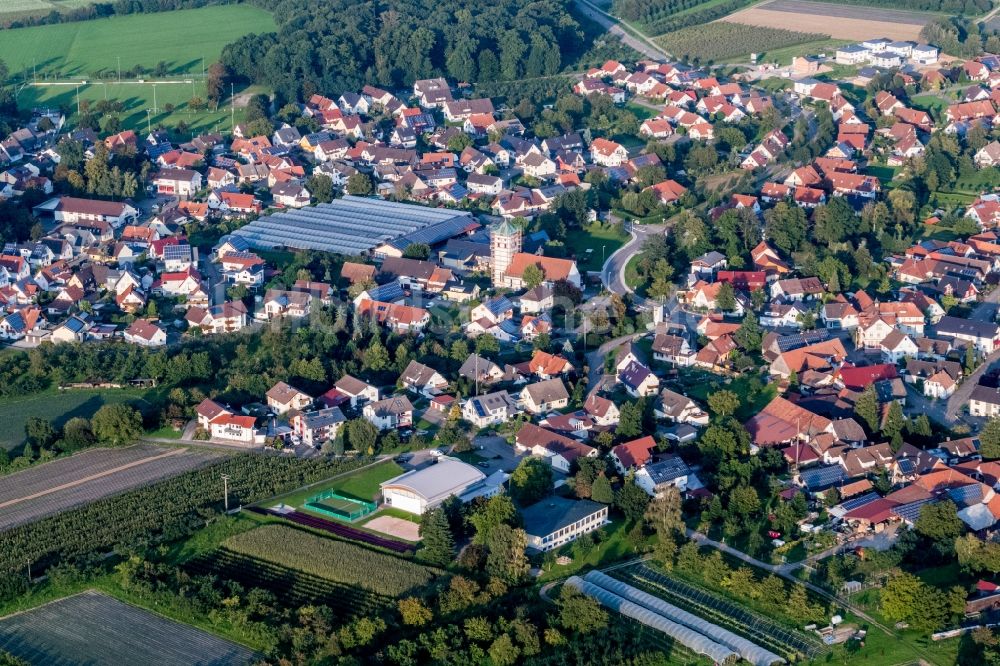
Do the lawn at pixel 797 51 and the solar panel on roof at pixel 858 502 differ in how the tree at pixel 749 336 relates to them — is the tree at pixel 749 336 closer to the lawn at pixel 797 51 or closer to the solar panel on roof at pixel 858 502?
the solar panel on roof at pixel 858 502

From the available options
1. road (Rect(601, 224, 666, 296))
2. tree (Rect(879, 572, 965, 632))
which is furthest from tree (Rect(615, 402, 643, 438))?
road (Rect(601, 224, 666, 296))

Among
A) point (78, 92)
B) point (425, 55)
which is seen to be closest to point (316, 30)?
point (425, 55)

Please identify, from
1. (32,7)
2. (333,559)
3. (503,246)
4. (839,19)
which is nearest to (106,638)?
(333,559)

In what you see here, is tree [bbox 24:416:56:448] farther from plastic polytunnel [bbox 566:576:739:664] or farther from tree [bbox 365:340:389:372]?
plastic polytunnel [bbox 566:576:739:664]

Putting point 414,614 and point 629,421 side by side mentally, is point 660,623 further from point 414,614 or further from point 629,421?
point 629,421

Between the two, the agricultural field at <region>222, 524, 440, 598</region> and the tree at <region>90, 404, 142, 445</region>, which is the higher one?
the tree at <region>90, 404, 142, 445</region>
